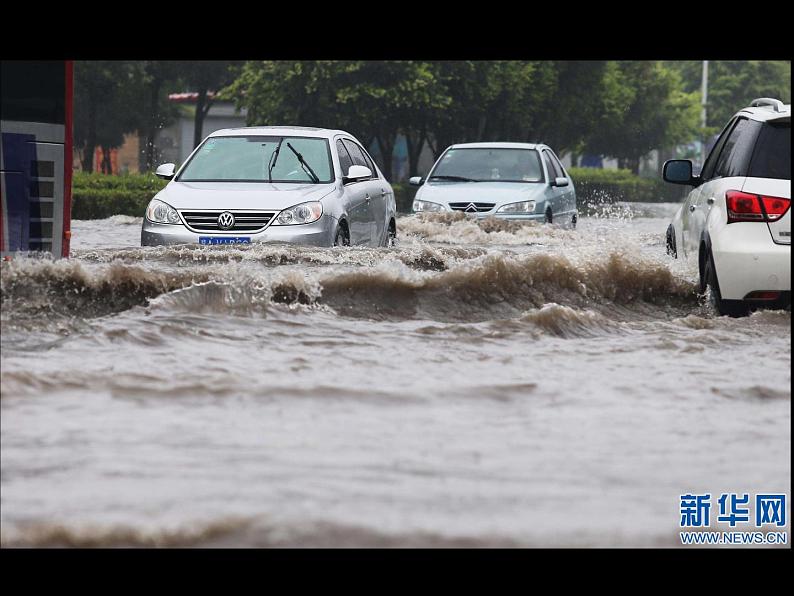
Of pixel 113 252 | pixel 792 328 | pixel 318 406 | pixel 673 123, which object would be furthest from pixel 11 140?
pixel 673 123

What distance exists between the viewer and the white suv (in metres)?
9.38

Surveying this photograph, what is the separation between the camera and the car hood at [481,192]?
61.9ft

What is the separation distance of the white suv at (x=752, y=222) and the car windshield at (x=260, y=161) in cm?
476

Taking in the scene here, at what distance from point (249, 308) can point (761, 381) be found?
3.96 metres

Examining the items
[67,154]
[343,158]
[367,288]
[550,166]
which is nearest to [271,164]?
[343,158]

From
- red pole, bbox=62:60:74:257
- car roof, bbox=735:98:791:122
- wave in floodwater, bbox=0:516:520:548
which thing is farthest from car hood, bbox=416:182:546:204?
wave in floodwater, bbox=0:516:520:548

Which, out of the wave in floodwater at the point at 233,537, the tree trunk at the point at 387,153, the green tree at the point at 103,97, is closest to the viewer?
the wave in floodwater at the point at 233,537

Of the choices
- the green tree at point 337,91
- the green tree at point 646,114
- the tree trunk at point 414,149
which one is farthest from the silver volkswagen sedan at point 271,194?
the green tree at point 646,114

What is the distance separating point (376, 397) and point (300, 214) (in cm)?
534

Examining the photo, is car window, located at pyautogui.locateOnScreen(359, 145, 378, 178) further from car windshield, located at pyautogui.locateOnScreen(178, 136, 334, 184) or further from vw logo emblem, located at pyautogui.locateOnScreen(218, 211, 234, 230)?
vw logo emblem, located at pyautogui.locateOnScreen(218, 211, 234, 230)

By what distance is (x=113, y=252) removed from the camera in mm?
13086

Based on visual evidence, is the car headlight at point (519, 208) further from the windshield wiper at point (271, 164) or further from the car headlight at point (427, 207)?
the windshield wiper at point (271, 164)

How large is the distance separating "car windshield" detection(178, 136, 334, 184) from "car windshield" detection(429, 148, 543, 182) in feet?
19.0

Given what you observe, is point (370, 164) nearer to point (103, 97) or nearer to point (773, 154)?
point (773, 154)
